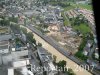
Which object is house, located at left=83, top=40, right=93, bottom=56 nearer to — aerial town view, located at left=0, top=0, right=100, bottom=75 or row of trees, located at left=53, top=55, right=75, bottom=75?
aerial town view, located at left=0, top=0, right=100, bottom=75

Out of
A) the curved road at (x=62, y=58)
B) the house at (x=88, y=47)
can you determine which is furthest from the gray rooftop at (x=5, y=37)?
the house at (x=88, y=47)

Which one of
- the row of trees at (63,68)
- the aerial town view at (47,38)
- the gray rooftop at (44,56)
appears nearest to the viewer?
the row of trees at (63,68)

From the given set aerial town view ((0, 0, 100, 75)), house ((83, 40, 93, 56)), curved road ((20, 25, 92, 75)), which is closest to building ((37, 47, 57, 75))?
aerial town view ((0, 0, 100, 75))

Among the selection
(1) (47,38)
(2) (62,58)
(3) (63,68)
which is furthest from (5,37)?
(3) (63,68)

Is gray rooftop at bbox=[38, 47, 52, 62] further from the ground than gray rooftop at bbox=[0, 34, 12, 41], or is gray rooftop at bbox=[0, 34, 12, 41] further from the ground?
gray rooftop at bbox=[0, 34, 12, 41]

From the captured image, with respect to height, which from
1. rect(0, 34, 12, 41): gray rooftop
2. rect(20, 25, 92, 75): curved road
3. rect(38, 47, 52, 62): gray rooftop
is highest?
rect(0, 34, 12, 41): gray rooftop

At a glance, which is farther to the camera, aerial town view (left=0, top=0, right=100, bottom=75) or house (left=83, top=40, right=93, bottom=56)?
house (left=83, top=40, right=93, bottom=56)

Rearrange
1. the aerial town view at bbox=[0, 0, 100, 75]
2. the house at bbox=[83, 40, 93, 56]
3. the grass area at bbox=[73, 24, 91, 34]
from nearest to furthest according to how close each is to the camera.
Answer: the aerial town view at bbox=[0, 0, 100, 75], the house at bbox=[83, 40, 93, 56], the grass area at bbox=[73, 24, 91, 34]

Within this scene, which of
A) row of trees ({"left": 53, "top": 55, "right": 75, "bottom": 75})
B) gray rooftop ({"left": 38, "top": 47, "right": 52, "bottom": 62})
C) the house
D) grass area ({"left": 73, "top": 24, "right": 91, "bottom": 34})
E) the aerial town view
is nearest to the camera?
row of trees ({"left": 53, "top": 55, "right": 75, "bottom": 75})

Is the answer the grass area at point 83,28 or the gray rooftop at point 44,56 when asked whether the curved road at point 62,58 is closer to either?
the gray rooftop at point 44,56
